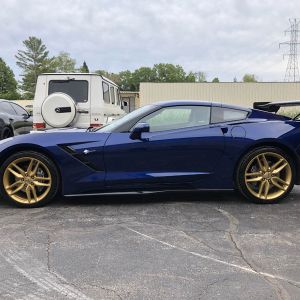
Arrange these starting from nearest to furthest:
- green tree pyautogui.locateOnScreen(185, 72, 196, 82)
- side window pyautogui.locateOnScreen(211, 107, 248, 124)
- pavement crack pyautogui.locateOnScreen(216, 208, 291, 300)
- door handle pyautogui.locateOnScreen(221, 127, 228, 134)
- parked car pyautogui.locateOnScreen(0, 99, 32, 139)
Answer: pavement crack pyautogui.locateOnScreen(216, 208, 291, 300) → door handle pyautogui.locateOnScreen(221, 127, 228, 134) → side window pyautogui.locateOnScreen(211, 107, 248, 124) → parked car pyautogui.locateOnScreen(0, 99, 32, 139) → green tree pyautogui.locateOnScreen(185, 72, 196, 82)

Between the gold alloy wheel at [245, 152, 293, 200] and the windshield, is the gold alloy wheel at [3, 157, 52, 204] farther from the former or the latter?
the gold alloy wheel at [245, 152, 293, 200]

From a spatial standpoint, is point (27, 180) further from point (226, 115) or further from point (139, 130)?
point (226, 115)

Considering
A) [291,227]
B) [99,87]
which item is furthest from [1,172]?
[99,87]

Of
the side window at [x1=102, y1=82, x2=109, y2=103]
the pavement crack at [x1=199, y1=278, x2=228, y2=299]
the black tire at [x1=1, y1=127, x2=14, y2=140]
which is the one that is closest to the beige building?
the side window at [x1=102, y1=82, x2=109, y2=103]

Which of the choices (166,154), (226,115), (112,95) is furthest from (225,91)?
(166,154)

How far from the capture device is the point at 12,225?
5082mm

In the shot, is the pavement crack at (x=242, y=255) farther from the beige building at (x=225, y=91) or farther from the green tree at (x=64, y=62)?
the green tree at (x=64, y=62)

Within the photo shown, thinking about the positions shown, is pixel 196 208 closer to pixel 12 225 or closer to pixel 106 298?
pixel 12 225

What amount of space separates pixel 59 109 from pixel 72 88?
1.01 meters

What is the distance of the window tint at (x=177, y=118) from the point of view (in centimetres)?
604

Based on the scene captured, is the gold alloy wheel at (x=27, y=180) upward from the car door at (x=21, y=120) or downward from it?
downward

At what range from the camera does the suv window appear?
11398 mm

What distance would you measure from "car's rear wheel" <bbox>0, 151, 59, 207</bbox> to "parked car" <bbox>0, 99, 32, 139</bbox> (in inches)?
191

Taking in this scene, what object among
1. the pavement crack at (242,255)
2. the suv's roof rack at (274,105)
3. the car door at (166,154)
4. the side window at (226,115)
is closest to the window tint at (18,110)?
the car door at (166,154)
